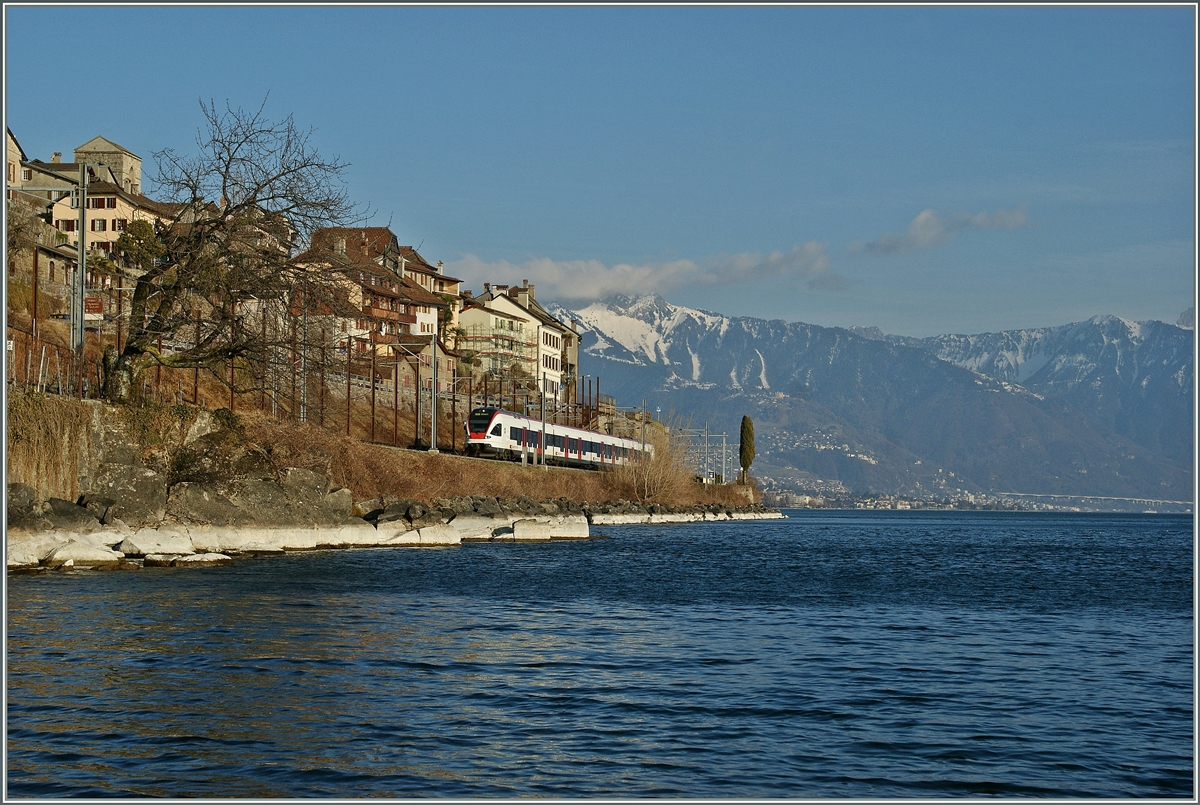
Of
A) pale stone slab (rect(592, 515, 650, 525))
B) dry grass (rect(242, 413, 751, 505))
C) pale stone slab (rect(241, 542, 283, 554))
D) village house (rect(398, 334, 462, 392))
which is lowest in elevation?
pale stone slab (rect(592, 515, 650, 525))

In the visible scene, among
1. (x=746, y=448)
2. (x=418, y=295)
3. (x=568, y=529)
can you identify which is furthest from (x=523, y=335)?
(x=568, y=529)

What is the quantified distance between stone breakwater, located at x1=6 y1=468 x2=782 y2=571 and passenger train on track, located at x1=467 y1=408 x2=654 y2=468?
800 inches

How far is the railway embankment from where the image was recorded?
3000 cm

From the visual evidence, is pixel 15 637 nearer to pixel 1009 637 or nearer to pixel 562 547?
pixel 1009 637

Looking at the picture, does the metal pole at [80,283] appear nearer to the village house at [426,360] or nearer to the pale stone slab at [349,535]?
the pale stone slab at [349,535]

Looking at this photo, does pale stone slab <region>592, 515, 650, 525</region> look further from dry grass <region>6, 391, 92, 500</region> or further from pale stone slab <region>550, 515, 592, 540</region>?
dry grass <region>6, 391, 92, 500</region>

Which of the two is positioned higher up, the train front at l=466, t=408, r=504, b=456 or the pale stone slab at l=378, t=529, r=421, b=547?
the train front at l=466, t=408, r=504, b=456

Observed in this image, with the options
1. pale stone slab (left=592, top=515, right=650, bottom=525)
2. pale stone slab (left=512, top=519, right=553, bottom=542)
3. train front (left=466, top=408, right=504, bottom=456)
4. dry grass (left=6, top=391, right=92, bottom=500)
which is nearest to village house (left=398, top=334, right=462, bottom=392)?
train front (left=466, top=408, right=504, bottom=456)

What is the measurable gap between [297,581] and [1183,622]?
64.6ft

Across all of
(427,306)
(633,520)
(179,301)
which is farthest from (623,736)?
(427,306)

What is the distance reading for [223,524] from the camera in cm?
3659

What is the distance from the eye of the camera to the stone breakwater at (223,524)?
95.0ft

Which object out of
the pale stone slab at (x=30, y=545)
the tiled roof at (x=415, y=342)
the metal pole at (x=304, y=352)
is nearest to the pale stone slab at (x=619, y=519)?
the metal pole at (x=304, y=352)

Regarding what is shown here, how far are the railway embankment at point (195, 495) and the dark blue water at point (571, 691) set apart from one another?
2337 mm
